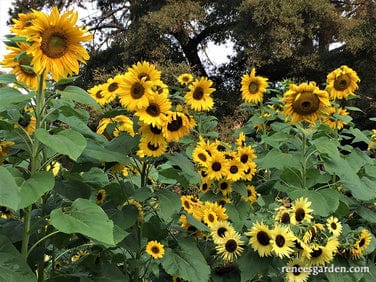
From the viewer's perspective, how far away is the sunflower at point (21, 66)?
155 cm

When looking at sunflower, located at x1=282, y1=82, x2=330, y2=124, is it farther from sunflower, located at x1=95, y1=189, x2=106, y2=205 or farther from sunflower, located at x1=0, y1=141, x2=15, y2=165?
sunflower, located at x1=0, y1=141, x2=15, y2=165

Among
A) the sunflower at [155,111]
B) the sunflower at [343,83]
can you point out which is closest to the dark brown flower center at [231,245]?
the sunflower at [155,111]

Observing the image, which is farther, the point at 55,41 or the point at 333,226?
the point at 333,226

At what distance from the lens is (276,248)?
1.70m

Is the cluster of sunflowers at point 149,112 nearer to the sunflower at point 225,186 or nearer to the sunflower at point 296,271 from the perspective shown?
the sunflower at point 225,186

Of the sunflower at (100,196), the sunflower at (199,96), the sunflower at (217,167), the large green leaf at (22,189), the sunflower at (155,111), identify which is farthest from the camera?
the sunflower at (217,167)

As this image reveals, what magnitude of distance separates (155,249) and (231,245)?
0.26 m

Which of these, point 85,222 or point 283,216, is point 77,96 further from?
point 283,216

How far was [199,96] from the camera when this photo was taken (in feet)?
6.58

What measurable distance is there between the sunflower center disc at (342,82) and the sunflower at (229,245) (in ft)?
3.67

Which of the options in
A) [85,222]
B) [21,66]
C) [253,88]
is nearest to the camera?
[85,222]

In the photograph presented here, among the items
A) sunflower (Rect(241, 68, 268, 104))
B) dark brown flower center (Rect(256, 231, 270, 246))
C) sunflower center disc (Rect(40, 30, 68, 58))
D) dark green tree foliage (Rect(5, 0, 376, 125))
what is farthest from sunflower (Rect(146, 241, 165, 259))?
dark green tree foliage (Rect(5, 0, 376, 125))

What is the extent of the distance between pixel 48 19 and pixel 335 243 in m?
1.16

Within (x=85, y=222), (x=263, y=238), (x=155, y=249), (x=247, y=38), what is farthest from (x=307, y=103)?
(x=247, y=38)
